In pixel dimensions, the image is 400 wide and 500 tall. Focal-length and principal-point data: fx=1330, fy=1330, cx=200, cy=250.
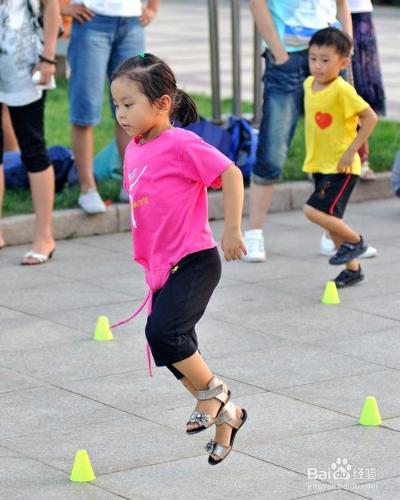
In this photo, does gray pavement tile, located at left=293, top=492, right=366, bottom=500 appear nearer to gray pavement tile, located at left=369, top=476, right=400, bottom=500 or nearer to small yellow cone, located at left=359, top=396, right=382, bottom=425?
gray pavement tile, located at left=369, top=476, right=400, bottom=500

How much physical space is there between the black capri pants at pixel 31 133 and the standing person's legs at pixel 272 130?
1.38 m

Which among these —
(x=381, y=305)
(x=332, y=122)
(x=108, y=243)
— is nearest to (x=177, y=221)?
(x=381, y=305)

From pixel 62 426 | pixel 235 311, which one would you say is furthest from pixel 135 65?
pixel 235 311

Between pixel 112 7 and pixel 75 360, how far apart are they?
134 inches

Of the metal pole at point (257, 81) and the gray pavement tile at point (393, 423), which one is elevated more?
the gray pavement tile at point (393, 423)

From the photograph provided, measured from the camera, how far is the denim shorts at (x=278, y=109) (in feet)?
27.5

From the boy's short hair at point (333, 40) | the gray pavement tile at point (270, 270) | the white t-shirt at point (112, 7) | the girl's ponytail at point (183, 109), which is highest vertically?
the girl's ponytail at point (183, 109)

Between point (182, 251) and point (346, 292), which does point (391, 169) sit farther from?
point (182, 251)

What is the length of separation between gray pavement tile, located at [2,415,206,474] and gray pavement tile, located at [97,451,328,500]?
0.09 metres

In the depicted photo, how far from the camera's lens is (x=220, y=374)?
6055 mm

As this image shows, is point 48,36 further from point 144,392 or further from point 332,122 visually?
point 144,392

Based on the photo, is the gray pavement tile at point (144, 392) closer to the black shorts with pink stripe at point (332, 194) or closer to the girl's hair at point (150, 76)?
the girl's hair at point (150, 76)

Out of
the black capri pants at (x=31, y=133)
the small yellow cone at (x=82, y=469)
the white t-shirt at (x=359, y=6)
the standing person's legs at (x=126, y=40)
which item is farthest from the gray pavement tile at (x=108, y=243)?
the small yellow cone at (x=82, y=469)

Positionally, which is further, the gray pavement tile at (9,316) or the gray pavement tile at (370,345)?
the gray pavement tile at (9,316)
